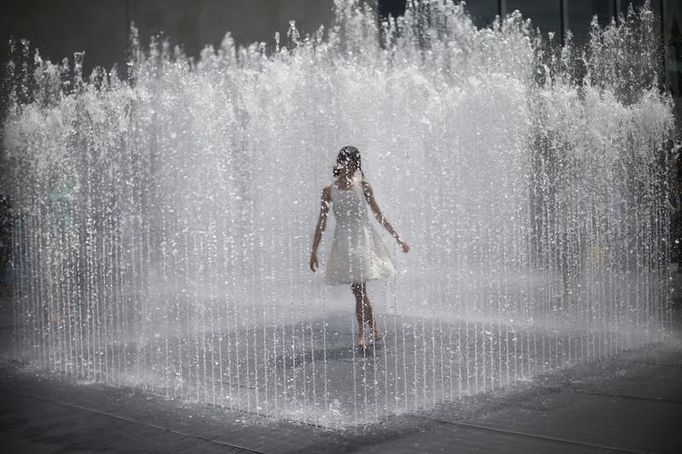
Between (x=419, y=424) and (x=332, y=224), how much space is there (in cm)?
790

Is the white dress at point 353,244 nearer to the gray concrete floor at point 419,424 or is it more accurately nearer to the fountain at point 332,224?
the fountain at point 332,224

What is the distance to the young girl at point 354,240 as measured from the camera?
579cm

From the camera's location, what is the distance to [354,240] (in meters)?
5.89

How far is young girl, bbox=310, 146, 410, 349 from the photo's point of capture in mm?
5793

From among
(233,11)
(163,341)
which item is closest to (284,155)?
(163,341)

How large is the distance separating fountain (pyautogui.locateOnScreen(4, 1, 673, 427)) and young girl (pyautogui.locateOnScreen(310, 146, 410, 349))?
0.51 m

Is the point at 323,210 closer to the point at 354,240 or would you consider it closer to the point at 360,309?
the point at 354,240

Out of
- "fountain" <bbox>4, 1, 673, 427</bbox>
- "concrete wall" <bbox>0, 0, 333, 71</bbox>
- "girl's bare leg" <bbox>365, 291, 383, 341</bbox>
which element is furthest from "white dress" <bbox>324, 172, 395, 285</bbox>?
"concrete wall" <bbox>0, 0, 333, 71</bbox>

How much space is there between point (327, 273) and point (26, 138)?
815cm

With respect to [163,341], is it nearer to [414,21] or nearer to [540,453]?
[540,453]

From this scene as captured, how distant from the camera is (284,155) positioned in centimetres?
1057

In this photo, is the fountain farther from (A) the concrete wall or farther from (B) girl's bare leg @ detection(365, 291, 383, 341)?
(A) the concrete wall

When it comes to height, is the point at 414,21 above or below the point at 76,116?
above

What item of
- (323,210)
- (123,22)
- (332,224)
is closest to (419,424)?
(323,210)
